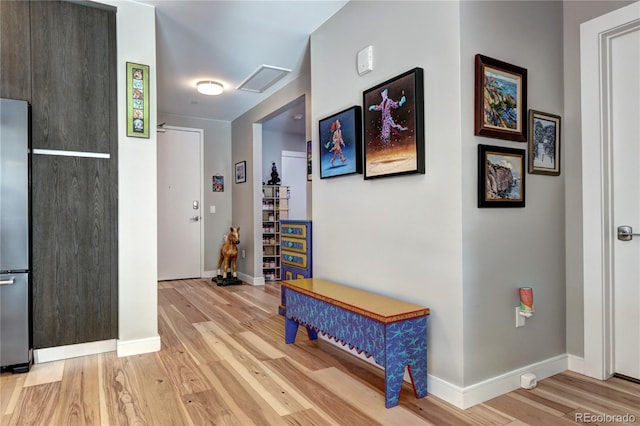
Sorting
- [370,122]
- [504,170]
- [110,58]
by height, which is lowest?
[504,170]

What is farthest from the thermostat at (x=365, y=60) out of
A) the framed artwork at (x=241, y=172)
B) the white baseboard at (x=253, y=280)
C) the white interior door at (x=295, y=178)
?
the white interior door at (x=295, y=178)

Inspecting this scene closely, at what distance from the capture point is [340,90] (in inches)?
109

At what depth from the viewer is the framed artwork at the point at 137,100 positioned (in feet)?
8.70

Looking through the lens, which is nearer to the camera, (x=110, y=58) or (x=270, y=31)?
(x=110, y=58)

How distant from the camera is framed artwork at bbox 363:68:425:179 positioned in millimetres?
2053

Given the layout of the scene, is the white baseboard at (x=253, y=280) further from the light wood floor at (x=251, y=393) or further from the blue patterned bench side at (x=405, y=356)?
the blue patterned bench side at (x=405, y=356)

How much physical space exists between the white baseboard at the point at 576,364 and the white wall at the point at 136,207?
9.01 feet

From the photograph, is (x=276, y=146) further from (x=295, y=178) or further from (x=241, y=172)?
(x=241, y=172)

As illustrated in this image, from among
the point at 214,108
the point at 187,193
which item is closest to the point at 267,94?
the point at 214,108

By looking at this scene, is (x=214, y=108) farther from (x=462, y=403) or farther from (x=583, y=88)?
(x=462, y=403)

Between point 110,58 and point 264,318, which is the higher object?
point 110,58

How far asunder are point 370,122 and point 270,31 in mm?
1370

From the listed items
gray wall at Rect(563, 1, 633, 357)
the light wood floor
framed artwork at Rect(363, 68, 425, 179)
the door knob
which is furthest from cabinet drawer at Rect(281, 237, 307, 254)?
the door knob

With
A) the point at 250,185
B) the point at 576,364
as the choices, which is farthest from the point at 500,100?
the point at 250,185
